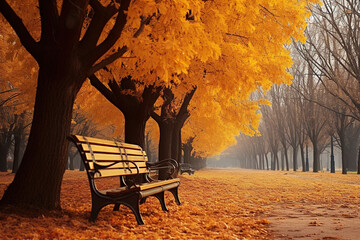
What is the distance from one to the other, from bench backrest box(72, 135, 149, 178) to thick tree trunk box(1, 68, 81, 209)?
Answer: 2.38ft

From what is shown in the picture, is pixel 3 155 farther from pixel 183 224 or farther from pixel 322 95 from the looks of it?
pixel 322 95

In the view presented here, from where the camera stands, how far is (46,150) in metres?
5.32

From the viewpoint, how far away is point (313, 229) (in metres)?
4.90

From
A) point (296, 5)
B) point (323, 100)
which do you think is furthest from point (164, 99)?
point (323, 100)

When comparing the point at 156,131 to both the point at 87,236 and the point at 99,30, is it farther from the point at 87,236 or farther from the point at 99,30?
the point at 87,236

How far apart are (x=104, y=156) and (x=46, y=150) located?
923mm

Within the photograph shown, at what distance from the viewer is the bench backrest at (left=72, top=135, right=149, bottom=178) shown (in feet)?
15.4

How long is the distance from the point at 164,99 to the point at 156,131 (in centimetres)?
735

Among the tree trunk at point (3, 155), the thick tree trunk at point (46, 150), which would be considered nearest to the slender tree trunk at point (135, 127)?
the thick tree trunk at point (46, 150)

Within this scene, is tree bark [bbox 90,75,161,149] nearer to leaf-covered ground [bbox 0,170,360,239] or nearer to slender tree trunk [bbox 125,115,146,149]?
slender tree trunk [bbox 125,115,146,149]

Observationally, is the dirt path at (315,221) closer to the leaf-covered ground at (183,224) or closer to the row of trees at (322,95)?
the leaf-covered ground at (183,224)

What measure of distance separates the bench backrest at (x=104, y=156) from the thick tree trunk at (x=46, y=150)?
726mm

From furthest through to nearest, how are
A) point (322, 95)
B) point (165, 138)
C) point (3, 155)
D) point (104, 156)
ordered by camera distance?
point (322, 95)
point (3, 155)
point (165, 138)
point (104, 156)

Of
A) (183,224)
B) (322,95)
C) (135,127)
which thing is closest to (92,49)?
(183,224)
